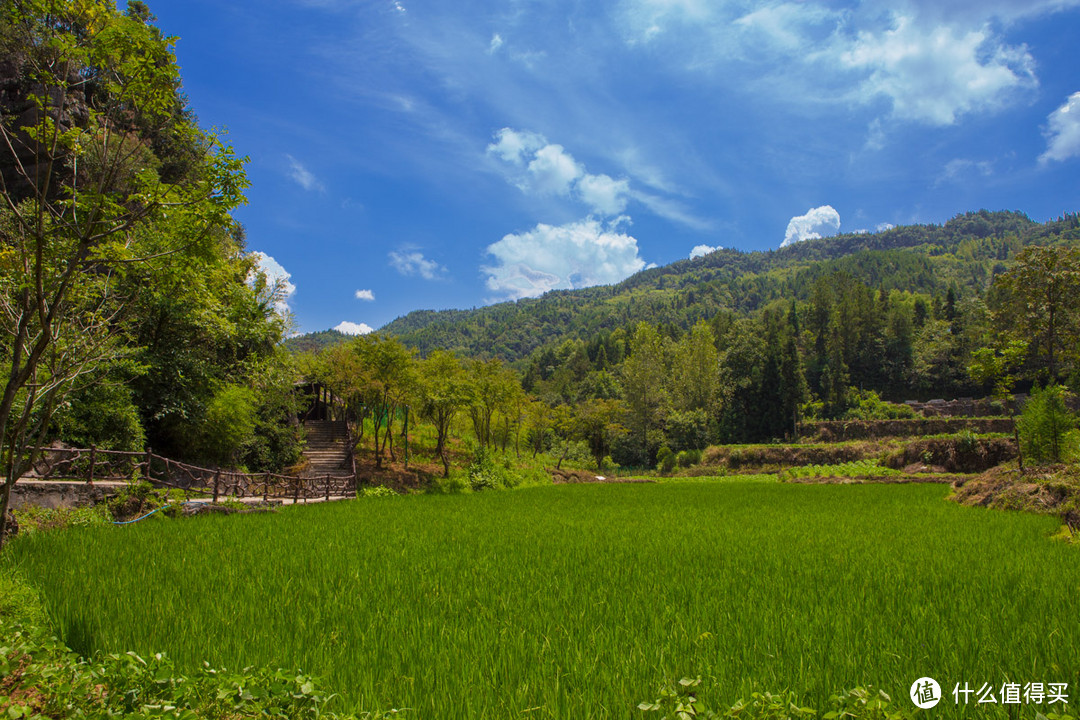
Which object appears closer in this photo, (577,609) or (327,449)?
(577,609)

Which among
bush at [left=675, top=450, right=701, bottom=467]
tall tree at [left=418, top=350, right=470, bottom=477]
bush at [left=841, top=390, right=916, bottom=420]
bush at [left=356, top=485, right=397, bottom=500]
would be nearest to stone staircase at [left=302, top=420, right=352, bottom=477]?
bush at [left=356, top=485, right=397, bottom=500]

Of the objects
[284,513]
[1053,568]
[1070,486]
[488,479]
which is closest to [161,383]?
[284,513]

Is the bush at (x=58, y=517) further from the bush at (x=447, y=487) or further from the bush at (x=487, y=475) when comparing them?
the bush at (x=487, y=475)

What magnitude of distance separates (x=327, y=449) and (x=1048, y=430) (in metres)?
28.5

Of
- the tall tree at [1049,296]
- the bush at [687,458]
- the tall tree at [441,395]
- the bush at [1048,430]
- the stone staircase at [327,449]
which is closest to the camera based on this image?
the bush at [1048,430]

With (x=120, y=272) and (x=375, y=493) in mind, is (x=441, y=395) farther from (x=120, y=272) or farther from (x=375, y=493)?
(x=120, y=272)

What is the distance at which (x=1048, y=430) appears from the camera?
13086 mm

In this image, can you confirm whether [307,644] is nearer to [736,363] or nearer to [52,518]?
[52,518]

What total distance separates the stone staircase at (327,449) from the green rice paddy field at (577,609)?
49.3ft

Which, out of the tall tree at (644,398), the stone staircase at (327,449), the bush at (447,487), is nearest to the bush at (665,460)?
the tall tree at (644,398)

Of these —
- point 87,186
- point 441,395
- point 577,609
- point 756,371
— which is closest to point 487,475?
point 441,395

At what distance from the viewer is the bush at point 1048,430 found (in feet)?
41.8

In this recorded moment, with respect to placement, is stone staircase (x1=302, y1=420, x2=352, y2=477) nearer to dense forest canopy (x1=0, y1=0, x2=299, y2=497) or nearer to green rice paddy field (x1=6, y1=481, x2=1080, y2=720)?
dense forest canopy (x1=0, y1=0, x2=299, y2=497)

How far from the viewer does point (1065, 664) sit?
117 inches
